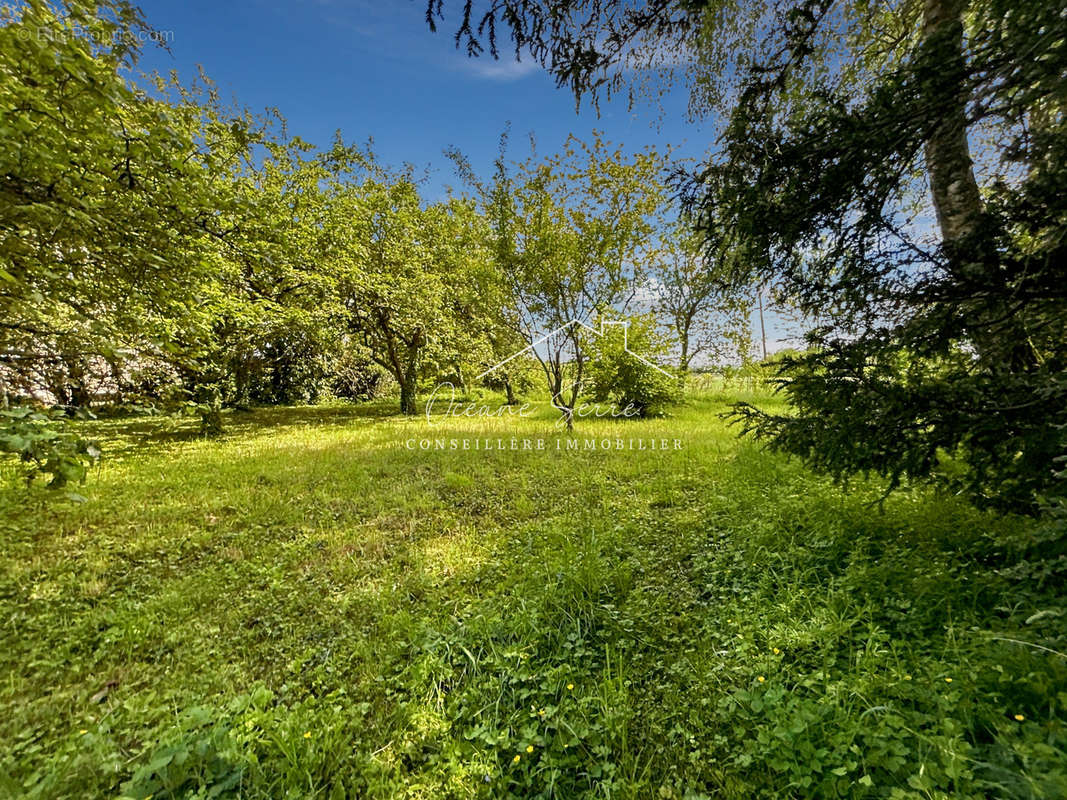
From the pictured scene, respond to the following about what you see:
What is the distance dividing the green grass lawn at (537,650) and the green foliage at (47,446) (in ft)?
4.01

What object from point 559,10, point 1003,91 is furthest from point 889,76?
point 559,10

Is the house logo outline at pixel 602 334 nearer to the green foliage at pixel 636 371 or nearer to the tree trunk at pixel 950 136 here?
the green foliage at pixel 636 371

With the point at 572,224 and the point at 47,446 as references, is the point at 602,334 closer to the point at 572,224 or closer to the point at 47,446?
the point at 572,224

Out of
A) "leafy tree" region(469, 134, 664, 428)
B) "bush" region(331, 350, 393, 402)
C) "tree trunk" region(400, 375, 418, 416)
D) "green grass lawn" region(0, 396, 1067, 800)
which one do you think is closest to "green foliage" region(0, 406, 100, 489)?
"green grass lawn" region(0, 396, 1067, 800)

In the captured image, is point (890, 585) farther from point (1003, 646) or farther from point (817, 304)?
point (817, 304)

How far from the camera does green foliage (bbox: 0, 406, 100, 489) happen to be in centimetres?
171

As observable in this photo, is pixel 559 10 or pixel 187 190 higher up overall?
pixel 559 10

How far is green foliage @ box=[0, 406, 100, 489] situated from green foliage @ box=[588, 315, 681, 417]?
30.9ft

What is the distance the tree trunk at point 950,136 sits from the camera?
192 centimetres

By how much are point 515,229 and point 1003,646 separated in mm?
8227

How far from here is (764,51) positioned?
106 inches

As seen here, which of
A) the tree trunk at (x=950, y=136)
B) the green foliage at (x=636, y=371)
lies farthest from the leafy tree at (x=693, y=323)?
the tree trunk at (x=950, y=136)

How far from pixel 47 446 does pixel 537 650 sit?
2827 millimetres

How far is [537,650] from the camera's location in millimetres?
2273
